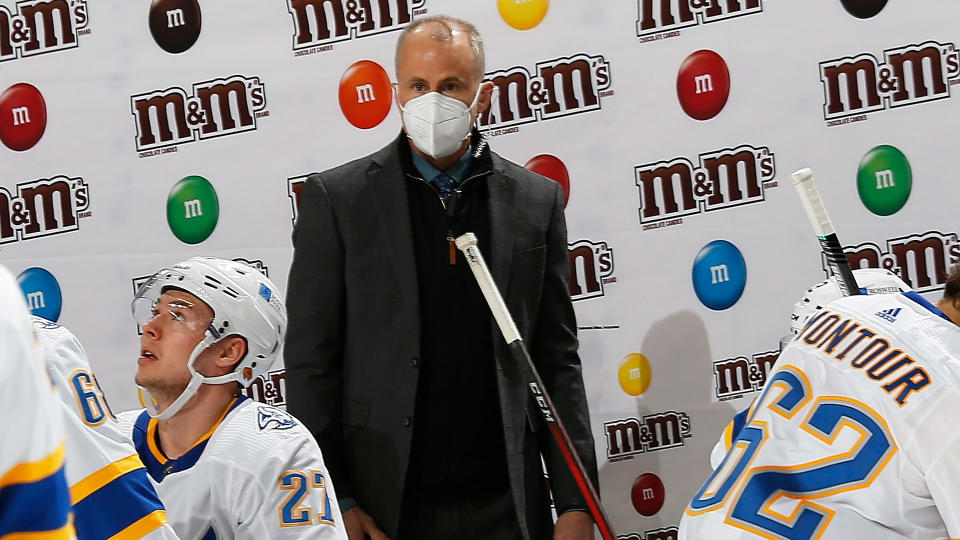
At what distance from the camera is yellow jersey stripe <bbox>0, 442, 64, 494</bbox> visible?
939mm

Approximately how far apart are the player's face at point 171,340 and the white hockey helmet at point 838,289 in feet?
5.12

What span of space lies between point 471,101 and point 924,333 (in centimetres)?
141

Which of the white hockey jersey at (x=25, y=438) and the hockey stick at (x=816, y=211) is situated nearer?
the white hockey jersey at (x=25, y=438)

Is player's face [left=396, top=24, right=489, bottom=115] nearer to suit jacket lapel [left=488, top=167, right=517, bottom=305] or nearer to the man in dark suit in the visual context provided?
the man in dark suit

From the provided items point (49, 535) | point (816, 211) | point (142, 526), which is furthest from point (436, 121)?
point (49, 535)

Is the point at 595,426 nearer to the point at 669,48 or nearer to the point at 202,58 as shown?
the point at 669,48

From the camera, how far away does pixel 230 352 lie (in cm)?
275

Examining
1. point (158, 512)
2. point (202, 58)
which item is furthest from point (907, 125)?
point (158, 512)

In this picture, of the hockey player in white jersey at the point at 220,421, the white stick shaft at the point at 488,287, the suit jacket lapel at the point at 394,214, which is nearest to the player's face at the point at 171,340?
the hockey player in white jersey at the point at 220,421

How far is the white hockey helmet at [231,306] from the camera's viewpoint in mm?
2734

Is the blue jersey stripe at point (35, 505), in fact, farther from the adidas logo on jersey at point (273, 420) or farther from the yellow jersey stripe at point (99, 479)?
the adidas logo on jersey at point (273, 420)

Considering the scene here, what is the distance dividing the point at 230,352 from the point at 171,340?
0.14m

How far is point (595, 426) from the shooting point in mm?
3658

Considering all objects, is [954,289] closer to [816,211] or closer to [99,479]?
[816,211]
